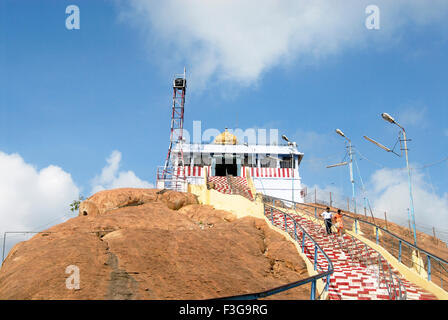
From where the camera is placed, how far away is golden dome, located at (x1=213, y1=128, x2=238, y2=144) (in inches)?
1470

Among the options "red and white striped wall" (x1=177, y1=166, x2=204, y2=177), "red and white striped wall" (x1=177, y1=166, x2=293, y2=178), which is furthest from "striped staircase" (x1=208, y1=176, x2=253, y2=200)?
"red and white striped wall" (x1=177, y1=166, x2=293, y2=178)

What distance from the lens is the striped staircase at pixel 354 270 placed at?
8672 millimetres

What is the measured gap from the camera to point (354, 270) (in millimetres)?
10602

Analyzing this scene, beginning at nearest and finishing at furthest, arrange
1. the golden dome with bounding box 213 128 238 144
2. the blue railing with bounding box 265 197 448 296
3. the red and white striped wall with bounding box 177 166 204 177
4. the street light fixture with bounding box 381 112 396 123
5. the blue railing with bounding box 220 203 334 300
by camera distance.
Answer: the blue railing with bounding box 220 203 334 300, the blue railing with bounding box 265 197 448 296, the street light fixture with bounding box 381 112 396 123, the red and white striped wall with bounding box 177 166 204 177, the golden dome with bounding box 213 128 238 144

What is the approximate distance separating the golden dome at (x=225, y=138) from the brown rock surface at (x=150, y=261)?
20901 millimetres

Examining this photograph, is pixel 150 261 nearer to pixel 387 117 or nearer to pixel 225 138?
pixel 387 117

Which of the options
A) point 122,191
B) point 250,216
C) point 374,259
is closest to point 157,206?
point 122,191

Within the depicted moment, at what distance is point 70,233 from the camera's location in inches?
520

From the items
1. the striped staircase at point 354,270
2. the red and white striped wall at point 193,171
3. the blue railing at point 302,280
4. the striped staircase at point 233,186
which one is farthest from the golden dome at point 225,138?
the striped staircase at point 354,270

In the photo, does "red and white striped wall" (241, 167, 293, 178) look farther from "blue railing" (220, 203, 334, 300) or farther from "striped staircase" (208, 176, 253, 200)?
"blue railing" (220, 203, 334, 300)

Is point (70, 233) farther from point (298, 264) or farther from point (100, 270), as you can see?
point (298, 264)

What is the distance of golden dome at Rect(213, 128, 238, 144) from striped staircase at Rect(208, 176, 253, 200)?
8731mm

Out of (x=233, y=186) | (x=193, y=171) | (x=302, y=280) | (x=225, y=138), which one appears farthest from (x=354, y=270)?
(x=225, y=138)
